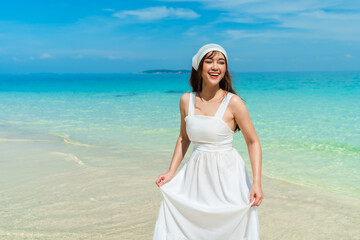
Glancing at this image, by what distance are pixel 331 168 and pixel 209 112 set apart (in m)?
5.47

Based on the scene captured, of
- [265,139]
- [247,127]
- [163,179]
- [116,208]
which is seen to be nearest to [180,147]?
[163,179]

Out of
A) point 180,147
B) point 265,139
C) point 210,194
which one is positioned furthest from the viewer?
point 265,139

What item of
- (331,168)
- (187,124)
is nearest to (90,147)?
(331,168)

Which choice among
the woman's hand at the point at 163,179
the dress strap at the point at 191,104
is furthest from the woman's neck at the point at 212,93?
the woman's hand at the point at 163,179

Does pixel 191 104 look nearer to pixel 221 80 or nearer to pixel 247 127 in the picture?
pixel 221 80

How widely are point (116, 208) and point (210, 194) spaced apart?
254 cm

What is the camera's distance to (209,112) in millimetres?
2578

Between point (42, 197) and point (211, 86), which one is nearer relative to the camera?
point (211, 86)

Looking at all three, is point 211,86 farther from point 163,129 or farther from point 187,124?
point 163,129

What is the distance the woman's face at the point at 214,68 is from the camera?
254cm

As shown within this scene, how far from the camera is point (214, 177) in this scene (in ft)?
8.20

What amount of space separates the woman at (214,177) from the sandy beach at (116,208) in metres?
1.53

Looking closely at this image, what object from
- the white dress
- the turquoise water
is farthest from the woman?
the turquoise water

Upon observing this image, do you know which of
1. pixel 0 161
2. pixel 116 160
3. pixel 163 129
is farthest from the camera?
pixel 163 129
